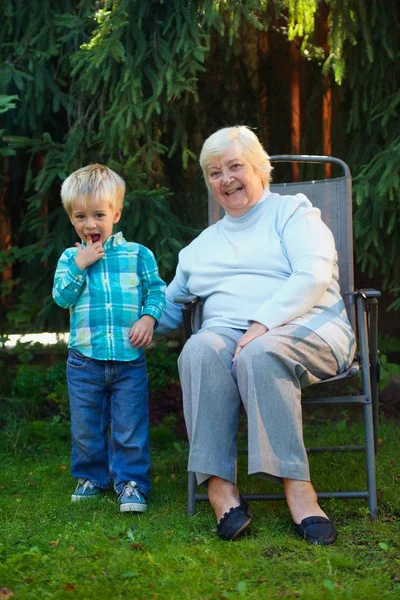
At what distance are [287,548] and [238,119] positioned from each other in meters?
2.81

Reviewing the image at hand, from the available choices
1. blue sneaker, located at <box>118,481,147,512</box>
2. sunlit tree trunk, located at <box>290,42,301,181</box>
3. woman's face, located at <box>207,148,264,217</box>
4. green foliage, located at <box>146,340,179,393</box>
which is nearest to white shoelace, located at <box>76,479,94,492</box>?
blue sneaker, located at <box>118,481,147,512</box>

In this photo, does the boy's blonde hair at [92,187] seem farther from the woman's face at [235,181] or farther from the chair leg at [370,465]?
the chair leg at [370,465]

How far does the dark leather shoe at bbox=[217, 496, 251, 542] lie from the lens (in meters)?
2.69

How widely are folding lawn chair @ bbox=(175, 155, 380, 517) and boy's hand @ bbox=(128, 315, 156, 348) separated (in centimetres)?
13

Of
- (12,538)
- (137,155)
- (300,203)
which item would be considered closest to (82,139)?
(137,155)

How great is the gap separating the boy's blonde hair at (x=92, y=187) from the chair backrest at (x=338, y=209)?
0.52 meters

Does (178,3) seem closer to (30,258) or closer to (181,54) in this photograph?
(181,54)

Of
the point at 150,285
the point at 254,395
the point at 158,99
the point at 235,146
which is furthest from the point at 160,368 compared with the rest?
the point at 254,395

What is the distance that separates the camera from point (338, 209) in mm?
3564

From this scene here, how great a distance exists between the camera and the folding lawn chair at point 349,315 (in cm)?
294

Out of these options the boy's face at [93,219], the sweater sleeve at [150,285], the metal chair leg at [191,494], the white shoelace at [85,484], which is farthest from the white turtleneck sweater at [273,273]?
the white shoelace at [85,484]

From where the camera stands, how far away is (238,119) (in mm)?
4852

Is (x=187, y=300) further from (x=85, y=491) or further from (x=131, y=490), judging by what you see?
(x=85, y=491)

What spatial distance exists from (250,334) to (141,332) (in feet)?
1.51
